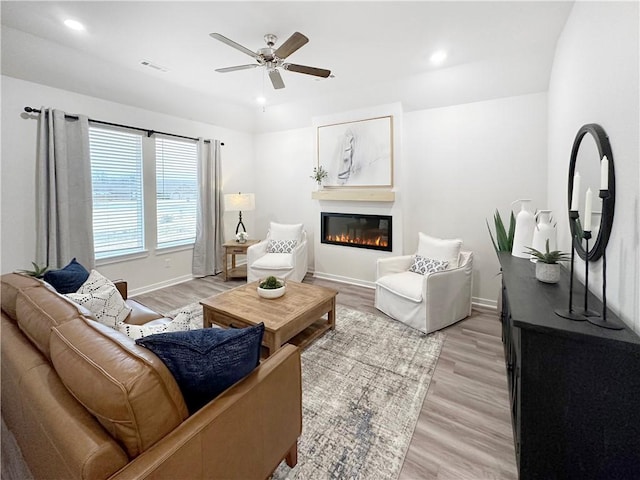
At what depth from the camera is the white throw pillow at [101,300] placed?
178 centimetres

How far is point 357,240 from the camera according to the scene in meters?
4.68

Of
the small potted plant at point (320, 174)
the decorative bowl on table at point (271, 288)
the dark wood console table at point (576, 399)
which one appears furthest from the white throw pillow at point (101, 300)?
the small potted plant at point (320, 174)

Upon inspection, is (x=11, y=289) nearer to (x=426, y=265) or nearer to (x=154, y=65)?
(x=154, y=65)

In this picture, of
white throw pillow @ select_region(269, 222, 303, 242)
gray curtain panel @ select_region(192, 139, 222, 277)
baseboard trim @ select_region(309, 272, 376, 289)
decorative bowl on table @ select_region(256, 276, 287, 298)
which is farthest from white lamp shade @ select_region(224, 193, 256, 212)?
decorative bowl on table @ select_region(256, 276, 287, 298)

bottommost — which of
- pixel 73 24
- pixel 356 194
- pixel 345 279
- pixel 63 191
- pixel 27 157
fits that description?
pixel 345 279

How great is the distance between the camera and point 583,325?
4.00ft

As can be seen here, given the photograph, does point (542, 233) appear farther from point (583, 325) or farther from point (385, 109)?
point (385, 109)

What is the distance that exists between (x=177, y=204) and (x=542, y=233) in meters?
4.73

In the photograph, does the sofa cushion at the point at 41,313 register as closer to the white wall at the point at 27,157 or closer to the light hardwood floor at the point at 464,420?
the light hardwood floor at the point at 464,420

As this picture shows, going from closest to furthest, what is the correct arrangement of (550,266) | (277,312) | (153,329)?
(153,329) < (550,266) < (277,312)

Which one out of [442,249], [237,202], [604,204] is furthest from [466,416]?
[237,202]

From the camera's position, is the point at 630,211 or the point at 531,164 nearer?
the point at 630,211

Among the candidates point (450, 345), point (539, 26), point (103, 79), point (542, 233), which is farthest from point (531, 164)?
point (103, 79)

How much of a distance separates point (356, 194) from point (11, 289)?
374cm
